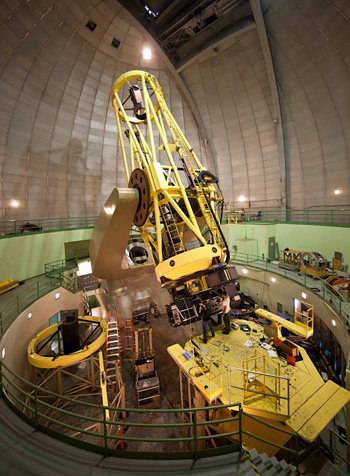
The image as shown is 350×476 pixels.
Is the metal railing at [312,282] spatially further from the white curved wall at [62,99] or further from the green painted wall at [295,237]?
the white curved wall at [62,99]

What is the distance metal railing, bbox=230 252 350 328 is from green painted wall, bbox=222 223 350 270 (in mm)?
1279

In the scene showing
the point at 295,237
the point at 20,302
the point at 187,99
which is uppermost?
the point at 187,99

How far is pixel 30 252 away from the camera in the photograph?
13.2 metres

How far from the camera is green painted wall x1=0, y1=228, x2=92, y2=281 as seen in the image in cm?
1182

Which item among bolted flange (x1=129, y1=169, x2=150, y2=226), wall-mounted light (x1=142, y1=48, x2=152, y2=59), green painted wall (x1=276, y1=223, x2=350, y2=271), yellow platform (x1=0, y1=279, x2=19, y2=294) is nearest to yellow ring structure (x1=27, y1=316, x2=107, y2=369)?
yellow platform (x1=0, y1=279, x2=19, y2=294)

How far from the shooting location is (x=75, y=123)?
17438 millimetres

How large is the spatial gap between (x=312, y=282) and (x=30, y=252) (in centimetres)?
1655

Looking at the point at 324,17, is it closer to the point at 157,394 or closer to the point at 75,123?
the point at 75,123

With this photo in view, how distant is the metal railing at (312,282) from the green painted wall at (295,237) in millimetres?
1279

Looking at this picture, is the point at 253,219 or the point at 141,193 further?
the point at 253,219

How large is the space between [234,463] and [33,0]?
21.6m

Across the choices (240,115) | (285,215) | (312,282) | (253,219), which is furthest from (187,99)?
(312,282)

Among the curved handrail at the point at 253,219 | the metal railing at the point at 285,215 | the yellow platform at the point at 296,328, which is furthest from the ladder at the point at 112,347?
the metal railing at the point at 285,215

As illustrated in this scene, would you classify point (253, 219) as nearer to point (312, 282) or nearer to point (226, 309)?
point (312, 282)
